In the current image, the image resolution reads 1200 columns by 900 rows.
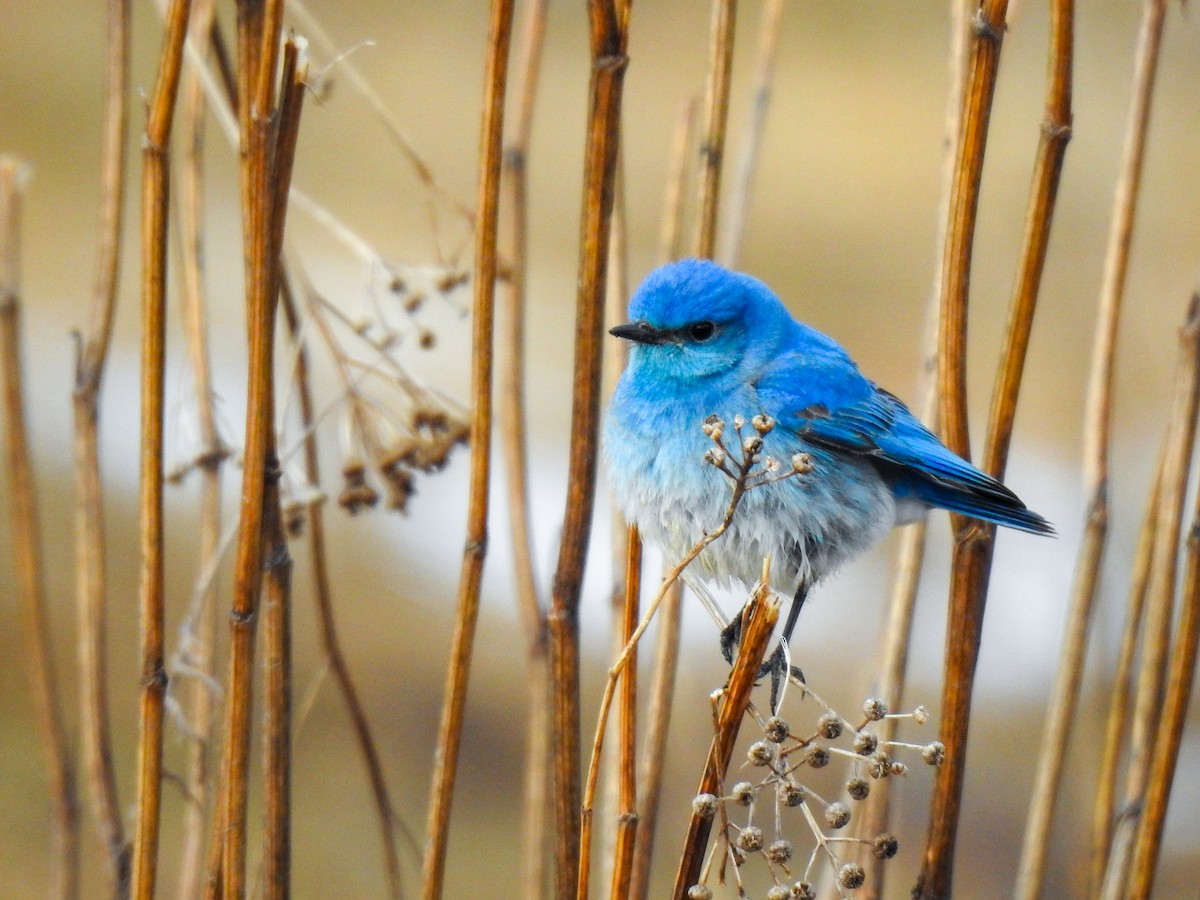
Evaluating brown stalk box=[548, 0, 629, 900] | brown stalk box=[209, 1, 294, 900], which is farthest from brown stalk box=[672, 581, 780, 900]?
brown stalk box=[209, 1, 294, 900]

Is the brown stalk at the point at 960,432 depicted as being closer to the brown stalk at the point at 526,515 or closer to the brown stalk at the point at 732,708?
the brown stalk at the point at 732,708

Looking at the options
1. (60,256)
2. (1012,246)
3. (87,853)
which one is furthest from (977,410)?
(60,256)

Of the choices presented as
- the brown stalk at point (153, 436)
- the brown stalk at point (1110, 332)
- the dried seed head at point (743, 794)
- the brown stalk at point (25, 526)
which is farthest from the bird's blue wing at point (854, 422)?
the brown stalk at point (25, 526)

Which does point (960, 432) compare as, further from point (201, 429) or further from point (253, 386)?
point (201, 429)

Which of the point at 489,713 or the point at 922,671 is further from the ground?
the point at 922,671

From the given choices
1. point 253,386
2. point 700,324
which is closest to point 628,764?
point 253,386

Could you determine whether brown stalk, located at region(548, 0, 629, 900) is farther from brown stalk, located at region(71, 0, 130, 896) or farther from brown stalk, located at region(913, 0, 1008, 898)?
brown stalk, located at region(71, 0, 130, 896)

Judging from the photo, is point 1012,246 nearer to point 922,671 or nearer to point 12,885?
point 922,671
